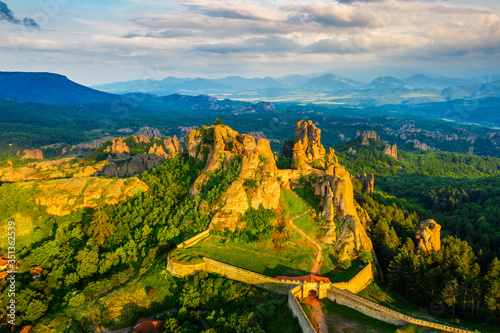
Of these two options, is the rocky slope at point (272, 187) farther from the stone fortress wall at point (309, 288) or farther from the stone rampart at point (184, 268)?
the stone rampart at point (184, 268)

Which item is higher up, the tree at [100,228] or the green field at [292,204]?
A: the green field at [292,204]

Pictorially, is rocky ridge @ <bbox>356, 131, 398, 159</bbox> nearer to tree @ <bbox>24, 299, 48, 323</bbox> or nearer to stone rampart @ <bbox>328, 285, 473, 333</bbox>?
stone rampart @ <bbox>328, 285, 473, 333</bbox>

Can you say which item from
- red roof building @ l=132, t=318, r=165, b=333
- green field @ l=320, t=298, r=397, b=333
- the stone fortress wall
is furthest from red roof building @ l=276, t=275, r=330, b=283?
red roof building @ l=132, t=318, r=165, b=333

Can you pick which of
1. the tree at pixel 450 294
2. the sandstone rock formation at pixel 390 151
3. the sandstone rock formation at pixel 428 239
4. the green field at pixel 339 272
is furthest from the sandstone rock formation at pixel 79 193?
the sandstone rock formation at pixel 390 151

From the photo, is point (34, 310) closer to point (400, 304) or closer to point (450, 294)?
point (400, 304)

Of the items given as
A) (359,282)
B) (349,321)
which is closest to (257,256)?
(359,282)

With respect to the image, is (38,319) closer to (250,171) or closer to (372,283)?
(250,171)

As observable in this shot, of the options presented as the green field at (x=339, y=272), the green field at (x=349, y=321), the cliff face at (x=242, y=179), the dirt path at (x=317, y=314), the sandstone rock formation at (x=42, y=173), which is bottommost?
the green field at (x=349, y=321)
